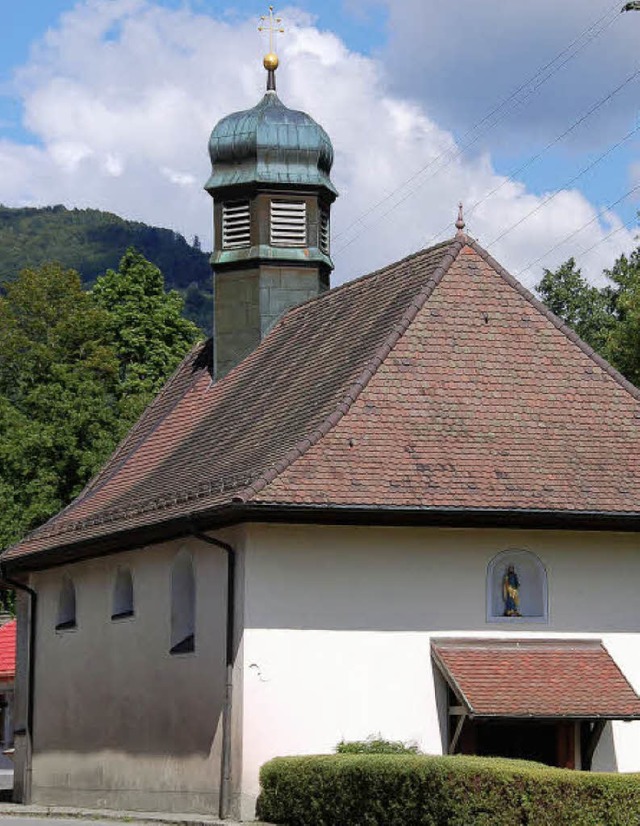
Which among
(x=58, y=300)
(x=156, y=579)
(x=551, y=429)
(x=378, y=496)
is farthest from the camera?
(x=58, y=300)

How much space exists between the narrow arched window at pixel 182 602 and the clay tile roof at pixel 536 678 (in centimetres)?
387

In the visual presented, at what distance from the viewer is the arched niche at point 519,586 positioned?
22734mm

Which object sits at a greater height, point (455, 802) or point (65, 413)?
point (65, 413)

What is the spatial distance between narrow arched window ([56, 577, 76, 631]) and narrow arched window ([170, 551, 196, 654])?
471cm

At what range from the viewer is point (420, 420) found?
2312cm

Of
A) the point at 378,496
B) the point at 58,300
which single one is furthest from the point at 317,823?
the point at 58,300

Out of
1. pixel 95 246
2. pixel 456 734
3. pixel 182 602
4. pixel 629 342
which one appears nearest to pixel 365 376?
pixel 182 602

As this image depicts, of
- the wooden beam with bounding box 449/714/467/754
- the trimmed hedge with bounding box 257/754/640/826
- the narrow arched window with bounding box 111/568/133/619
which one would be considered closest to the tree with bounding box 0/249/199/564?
the narrow arched window with bounding box 111/568/133/619

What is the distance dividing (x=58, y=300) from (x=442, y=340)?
30595 millimetres

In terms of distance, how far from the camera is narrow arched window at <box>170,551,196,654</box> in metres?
24.7

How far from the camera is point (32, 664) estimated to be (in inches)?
1195

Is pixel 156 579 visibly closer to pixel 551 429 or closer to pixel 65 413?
pixel 551 429

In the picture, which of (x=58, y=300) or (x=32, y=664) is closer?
(x=32, y=664)

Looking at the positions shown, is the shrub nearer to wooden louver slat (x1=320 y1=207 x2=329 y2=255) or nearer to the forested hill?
wooden louver slat (x1=320 y1=207 x2=329 y2=255)
